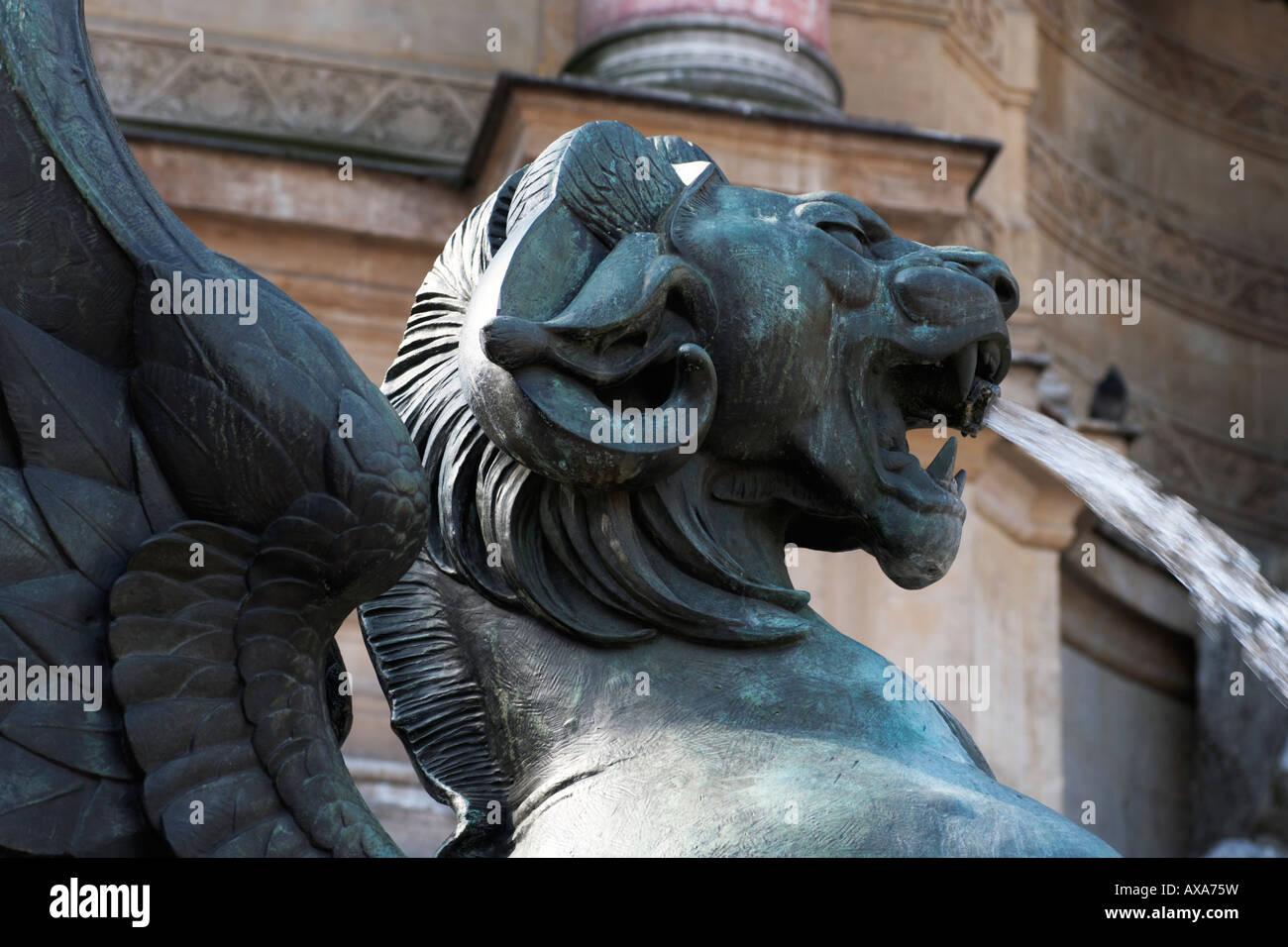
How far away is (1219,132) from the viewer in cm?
1152

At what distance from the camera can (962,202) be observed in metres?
7.73

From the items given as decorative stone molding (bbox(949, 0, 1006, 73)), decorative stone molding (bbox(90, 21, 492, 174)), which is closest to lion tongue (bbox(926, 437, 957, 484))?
decorative stone molding (bbox(90, 21, 492, 174))

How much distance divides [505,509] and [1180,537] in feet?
3.52

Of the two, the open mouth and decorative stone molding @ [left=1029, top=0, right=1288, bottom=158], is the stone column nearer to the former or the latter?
decorative stone molding @ [left=1029, top=0, right=1288, bottom=158]

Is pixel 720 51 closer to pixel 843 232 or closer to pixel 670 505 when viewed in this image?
pixel 843 232

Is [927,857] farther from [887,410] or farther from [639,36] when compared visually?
[639,36]

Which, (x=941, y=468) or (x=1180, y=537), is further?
(x=1180, y=537)

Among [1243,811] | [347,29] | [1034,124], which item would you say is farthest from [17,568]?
[1034,124]

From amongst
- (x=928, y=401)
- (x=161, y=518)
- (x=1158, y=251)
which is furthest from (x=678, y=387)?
(x=1158, y=251)

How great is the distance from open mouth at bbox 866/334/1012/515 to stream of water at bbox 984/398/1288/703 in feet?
1.17

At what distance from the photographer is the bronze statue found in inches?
87.4

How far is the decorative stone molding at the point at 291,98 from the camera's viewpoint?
8.23 m

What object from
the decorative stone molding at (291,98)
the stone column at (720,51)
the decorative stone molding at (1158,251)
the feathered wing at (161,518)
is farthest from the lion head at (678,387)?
the decorative stone molding at (1158,251)

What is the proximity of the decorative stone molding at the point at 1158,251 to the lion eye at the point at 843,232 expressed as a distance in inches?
321
